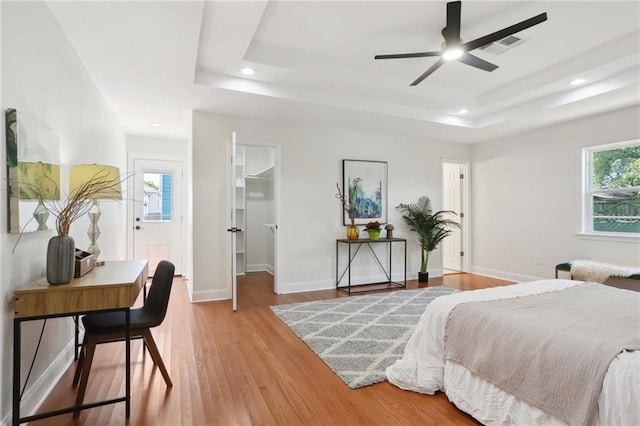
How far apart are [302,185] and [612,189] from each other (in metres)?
4.16

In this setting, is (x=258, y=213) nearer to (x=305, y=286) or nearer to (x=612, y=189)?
(x=305, y=286)

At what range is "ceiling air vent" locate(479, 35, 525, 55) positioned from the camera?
118 inches

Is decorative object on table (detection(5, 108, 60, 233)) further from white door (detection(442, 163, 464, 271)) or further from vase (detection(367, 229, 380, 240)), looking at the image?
white door (detection(442, 163, 464, 271))

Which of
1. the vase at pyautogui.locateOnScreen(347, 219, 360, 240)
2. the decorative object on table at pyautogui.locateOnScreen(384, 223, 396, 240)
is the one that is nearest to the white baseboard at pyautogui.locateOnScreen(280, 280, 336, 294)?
the vase at pyautogui.locateOnScreen(347, 219, 360, 240)

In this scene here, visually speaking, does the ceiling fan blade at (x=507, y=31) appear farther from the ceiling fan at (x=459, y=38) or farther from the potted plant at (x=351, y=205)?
the potted plant at (x=351, y=205)

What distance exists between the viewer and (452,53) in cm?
268

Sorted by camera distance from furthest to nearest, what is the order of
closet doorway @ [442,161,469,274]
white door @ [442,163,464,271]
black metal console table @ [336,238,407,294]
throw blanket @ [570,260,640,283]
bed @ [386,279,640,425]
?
white door @ [442,163,464,271], closet doorway @ [442,161,469,274], black metal console table @ [336,238,407,294], throw blanket @ [570,260,640,283], bed @ [386,279,640,425]

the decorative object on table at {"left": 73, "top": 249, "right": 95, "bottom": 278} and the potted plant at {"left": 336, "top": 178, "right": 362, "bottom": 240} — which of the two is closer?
the decorative object on table at {"left": 73, "top": 249, "right": 95, "bottom": 278}

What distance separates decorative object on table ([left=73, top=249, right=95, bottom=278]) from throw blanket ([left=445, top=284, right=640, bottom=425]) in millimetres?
2354

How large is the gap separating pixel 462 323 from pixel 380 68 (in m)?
2.82

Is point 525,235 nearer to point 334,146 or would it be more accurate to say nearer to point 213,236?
point 334,146

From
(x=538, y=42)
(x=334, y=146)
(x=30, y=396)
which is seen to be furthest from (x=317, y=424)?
(x=334, y=146)

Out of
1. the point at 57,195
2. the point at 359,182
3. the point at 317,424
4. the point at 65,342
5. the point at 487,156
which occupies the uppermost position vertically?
the point at 487,156

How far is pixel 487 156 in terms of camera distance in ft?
19.7
